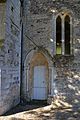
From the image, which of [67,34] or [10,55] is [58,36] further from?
[10,55]

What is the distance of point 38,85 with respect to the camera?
13.2m

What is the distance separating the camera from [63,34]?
1283 centimetres

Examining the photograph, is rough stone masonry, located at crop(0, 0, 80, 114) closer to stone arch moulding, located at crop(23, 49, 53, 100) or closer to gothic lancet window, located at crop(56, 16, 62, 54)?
stone arch moulding, located at crop(23, 49, 53, 100)

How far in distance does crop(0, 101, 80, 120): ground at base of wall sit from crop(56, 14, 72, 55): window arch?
3.00 metres

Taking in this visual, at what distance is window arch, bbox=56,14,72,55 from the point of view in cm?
1282

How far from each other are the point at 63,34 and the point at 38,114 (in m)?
4.61

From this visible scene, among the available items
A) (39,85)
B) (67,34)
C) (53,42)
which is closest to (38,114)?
(39,85)

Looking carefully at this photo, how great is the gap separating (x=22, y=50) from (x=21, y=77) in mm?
1336

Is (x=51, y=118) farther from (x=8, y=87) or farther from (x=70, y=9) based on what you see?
(x=70, y=9)

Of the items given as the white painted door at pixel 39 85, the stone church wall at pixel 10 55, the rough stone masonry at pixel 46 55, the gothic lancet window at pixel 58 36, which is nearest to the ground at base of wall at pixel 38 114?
the stone church wall at pixel 10 55

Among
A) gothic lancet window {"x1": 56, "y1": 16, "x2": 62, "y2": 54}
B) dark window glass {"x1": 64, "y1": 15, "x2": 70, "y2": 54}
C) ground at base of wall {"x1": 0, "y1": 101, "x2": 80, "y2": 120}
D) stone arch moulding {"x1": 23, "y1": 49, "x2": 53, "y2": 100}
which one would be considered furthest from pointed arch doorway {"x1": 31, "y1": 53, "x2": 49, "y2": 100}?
ground at base of wall {"x1": 0, "y1": 101, "x2": 80, "y2": 120}

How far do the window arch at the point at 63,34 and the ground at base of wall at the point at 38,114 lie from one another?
3004mm

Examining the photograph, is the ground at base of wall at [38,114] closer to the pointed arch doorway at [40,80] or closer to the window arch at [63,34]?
the pointed arch doorway at [40,80]

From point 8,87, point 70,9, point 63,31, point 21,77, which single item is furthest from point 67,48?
point 8,87
